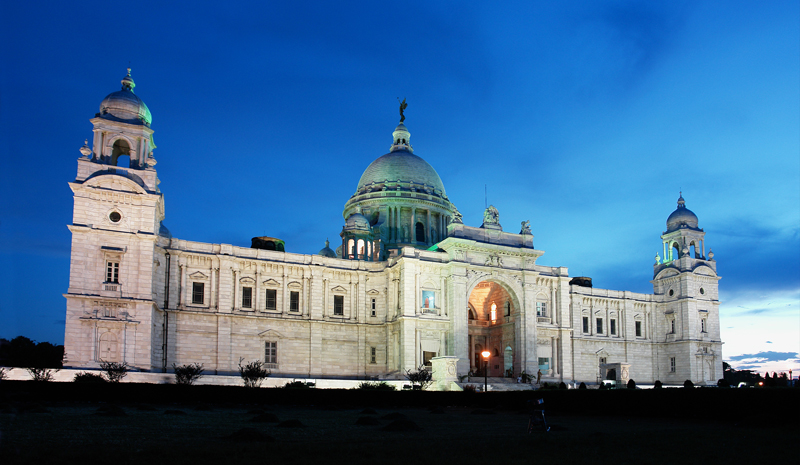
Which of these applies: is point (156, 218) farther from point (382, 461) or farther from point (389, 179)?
point (382, 461)

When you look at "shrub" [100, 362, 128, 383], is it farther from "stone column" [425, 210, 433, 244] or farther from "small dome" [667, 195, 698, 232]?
"small dome" [667, 195, 698, 232]

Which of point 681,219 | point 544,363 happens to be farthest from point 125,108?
point 681,219

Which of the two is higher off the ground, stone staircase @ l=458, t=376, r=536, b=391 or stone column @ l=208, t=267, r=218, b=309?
stone column @ l=208, t=267, r=218, b=309

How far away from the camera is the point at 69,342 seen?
4322 cm

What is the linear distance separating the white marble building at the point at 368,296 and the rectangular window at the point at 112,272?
0.26 feet

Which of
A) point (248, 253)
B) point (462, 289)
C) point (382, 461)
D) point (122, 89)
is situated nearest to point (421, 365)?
point (462, 289)

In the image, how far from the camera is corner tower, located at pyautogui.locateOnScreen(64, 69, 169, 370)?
4400cm

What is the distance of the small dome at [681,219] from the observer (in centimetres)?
7519

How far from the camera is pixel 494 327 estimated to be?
6575 centimetres

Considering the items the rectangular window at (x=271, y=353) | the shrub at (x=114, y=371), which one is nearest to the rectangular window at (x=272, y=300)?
the rectangular window at (x=271, y=353)

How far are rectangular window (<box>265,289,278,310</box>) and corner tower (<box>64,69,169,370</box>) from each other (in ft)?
33.3

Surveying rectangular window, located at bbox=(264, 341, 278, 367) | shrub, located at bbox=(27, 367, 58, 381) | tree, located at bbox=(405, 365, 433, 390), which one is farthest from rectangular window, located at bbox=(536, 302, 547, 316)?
shrub, located at bbox=(27, 367, 58, 381)

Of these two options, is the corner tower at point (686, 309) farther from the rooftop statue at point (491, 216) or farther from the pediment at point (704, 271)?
the rooftop statue at point (491, 216)

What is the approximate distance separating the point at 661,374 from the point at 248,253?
50.1 m
